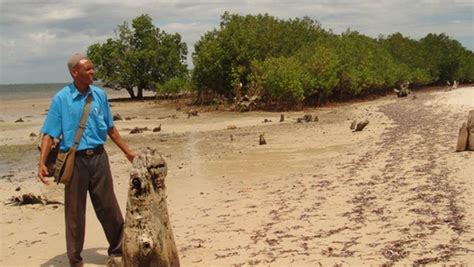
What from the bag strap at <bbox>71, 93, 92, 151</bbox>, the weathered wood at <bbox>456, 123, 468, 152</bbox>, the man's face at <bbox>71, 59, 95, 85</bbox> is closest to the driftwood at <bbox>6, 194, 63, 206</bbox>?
the bag strap at <bbox>71, 93, 92, 151</bbox>

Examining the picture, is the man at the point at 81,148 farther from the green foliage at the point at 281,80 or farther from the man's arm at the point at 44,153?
the green foliage at the point at 281,80

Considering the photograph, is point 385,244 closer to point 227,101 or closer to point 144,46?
point 227,101

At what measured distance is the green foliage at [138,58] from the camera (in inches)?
1992

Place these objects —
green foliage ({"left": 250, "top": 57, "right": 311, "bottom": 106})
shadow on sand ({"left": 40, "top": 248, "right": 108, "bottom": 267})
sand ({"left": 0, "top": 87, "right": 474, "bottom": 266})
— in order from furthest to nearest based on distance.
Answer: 1. green foliage ({"left": 250, "top": 57, "right": 311, "bottom": 106})
2. shadow on sand ({"left": 40, "top": 248, "right": 108, "bottom": 267})
3. sand ({"left": 0, "top": 87, "right": 474, "bottom": 266})

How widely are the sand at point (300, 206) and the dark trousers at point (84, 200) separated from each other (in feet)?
2.15

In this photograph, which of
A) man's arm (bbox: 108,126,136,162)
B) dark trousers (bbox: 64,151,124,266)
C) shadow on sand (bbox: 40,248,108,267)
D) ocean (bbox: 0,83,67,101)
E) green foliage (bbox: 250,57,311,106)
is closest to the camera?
→ dark trousers (bbox: 64,151,124,266)

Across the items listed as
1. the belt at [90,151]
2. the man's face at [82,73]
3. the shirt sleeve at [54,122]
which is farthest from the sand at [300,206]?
the man's face at [82,73]

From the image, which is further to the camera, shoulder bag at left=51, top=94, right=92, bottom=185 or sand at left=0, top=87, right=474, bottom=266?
sand at left=0, top=87, right=474, bottom=266

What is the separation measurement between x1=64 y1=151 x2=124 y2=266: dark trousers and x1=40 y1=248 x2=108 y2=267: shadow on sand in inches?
23.7

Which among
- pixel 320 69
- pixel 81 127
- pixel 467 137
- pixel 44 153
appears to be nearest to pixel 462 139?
pixel 467 137

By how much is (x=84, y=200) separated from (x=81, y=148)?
54cm

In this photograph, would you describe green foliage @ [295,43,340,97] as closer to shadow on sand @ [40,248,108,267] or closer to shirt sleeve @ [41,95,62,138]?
shadow on sand @ [40,248,108,267]

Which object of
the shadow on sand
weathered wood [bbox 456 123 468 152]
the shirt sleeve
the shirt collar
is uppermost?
the shirt collar

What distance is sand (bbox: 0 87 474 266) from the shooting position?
5.95 meters
